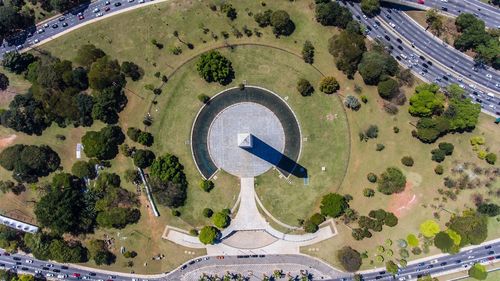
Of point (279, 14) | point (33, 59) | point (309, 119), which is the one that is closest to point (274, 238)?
point (309, 119)

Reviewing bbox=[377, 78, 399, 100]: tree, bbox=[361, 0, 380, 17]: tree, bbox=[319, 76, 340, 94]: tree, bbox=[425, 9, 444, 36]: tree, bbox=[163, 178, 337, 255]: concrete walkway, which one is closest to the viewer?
bbox=[377, 78, 399, 100]: tree

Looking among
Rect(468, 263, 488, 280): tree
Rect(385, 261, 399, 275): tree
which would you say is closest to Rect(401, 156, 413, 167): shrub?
Rect(385, 261, 399, 275): tree

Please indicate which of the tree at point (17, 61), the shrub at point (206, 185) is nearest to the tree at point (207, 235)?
the shrub at point (206, 185)

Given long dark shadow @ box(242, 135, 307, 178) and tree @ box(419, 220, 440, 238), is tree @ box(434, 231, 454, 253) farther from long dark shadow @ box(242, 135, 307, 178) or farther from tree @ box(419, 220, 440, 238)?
long dark shadow @ box(242, 135, 307, 178)

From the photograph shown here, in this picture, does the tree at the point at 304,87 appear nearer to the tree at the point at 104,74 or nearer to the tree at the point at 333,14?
the tree at the point at 333,14

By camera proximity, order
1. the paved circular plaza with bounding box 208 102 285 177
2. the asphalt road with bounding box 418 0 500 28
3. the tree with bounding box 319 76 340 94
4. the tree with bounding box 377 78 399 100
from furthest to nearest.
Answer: the asphalt road with bounding box 418 0 500 28 < the paved circular plaza with bounding box 208 102 285 177 < the tree with bounding box 319 76 340 94 < the tree with bounding box 377 78 399 100

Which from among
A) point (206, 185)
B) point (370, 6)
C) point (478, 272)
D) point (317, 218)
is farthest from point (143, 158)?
point (478, 272)

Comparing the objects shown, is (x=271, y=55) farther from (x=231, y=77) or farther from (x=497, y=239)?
(x=497, y=239)
